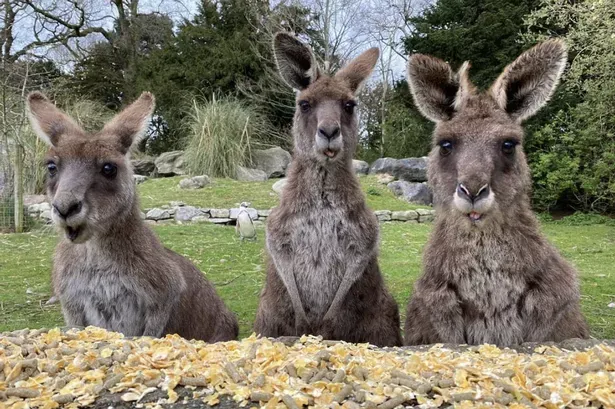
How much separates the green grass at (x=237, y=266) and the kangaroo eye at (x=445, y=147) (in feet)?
8.07

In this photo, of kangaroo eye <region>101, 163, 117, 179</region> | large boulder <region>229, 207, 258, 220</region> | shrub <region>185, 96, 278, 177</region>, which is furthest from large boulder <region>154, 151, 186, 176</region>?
kangaroo eye <region>101, 163, 117, 179</region>

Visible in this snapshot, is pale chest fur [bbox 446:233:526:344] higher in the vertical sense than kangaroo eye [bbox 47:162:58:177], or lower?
lower

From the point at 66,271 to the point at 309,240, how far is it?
4.70ft

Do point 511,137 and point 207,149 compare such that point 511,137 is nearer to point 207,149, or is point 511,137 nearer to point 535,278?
point 535,278

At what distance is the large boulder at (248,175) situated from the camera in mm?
15227

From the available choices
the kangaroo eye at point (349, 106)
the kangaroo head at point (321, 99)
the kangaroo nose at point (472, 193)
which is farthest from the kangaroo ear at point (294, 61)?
the kangaroo nose at point (472, 193)

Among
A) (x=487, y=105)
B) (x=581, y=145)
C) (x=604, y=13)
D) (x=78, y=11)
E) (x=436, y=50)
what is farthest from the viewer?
(x=78, y=11)

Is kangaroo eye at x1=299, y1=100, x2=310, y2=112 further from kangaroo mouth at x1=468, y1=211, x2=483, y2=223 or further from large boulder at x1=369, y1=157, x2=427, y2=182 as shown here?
large boulder at x1=369, y1=157, x2=427, y2=182

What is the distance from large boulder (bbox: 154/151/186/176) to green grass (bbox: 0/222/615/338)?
6.07 m

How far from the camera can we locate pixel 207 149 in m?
15.1

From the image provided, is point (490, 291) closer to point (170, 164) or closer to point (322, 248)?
point (322, 248)

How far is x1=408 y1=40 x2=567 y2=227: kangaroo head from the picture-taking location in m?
2.84

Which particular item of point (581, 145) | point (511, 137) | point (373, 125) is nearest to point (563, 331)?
point (511, 137)

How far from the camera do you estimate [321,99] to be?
3652 mm
